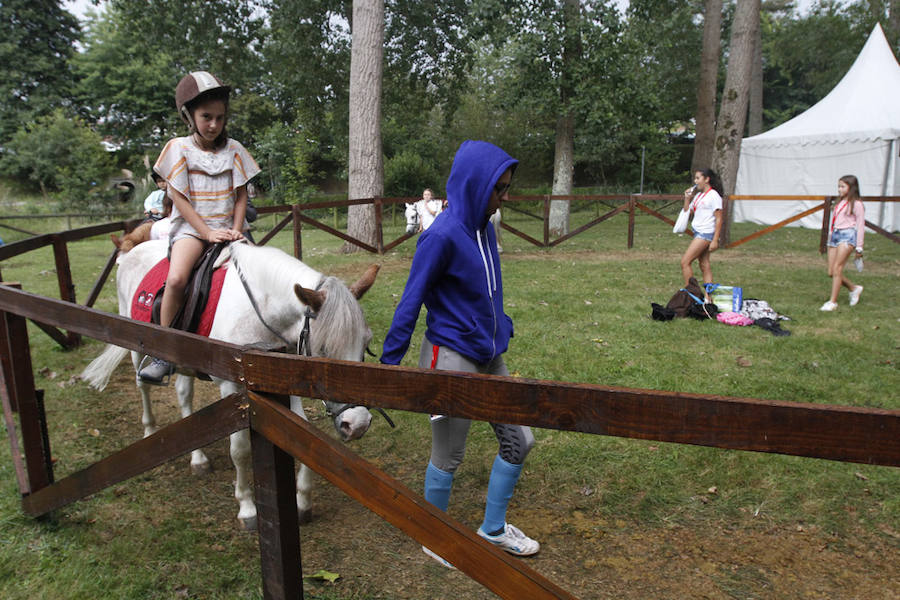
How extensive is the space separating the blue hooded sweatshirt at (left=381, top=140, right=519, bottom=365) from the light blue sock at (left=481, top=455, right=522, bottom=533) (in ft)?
1.83

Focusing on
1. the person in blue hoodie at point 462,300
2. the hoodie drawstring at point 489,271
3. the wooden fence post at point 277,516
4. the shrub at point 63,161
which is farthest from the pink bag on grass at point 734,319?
the shrub at point 63,161

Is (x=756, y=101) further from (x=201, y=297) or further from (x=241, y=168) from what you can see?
(x=201, y=297)

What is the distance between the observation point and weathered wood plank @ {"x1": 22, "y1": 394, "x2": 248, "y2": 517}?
190 centimetres

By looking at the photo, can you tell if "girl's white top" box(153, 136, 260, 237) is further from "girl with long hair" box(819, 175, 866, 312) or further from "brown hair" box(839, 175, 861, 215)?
"brown hair" box(839, 175, 861, 215)

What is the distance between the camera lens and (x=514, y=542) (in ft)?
10.4

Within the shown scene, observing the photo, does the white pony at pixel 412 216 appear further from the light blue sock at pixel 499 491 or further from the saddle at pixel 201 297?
the light blue sock at pixel 499 491

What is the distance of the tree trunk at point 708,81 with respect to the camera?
712 inches

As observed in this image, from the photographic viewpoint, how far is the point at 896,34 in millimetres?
26000

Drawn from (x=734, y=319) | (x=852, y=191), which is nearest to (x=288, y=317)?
(x=734, y=319)

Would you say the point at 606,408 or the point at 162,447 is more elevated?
the point at 606,408

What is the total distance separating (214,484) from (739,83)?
14.6 m

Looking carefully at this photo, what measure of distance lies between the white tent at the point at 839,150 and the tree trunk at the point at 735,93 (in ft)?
16.8

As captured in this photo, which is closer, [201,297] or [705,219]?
[201,297]

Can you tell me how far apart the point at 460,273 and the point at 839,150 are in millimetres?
19208
